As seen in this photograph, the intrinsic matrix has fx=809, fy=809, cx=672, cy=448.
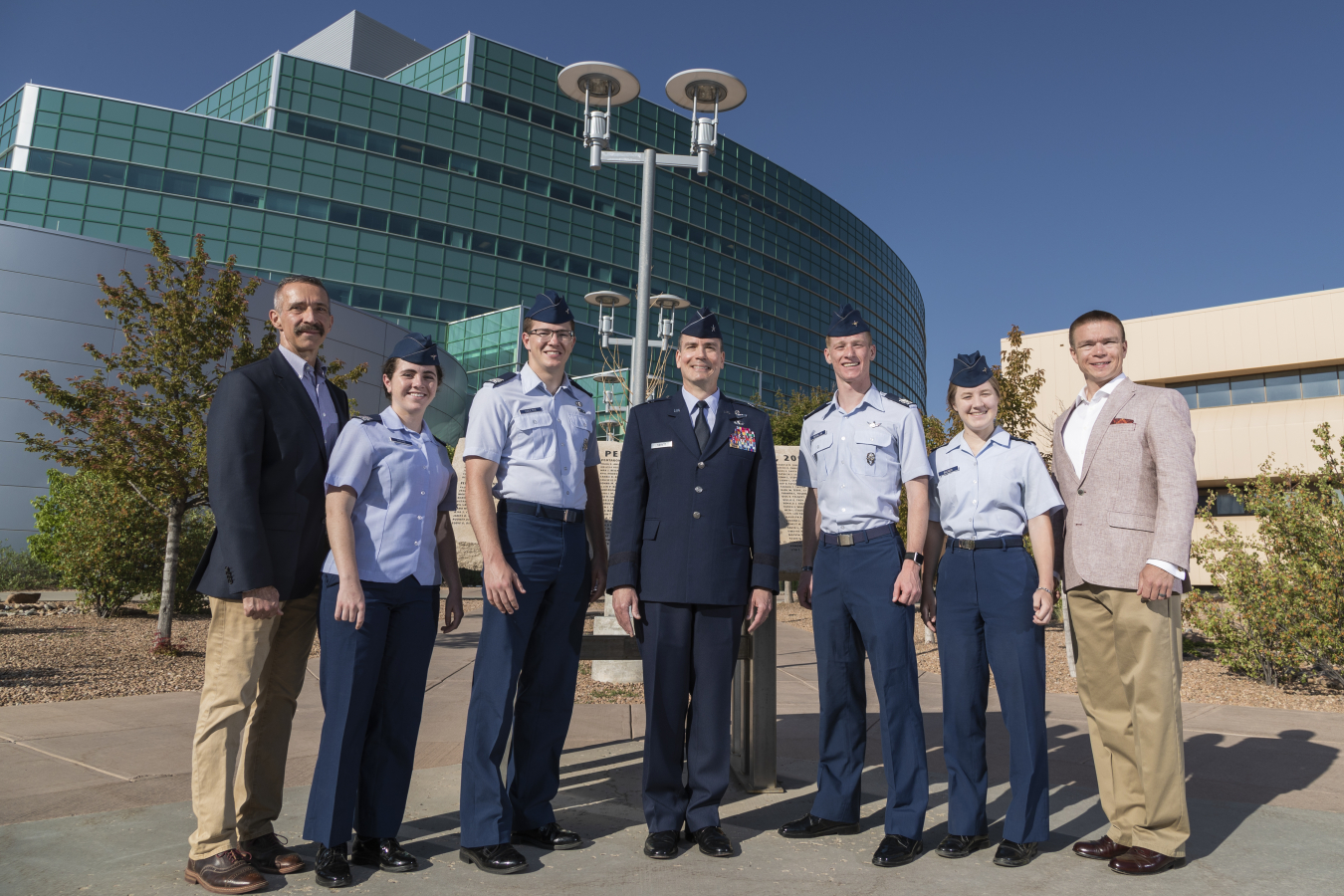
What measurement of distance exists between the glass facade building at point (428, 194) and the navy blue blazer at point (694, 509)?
30632 mm

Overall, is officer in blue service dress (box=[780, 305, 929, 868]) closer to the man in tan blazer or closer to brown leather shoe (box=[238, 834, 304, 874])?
the man in tan blazer

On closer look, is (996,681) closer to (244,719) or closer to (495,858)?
(495,858)

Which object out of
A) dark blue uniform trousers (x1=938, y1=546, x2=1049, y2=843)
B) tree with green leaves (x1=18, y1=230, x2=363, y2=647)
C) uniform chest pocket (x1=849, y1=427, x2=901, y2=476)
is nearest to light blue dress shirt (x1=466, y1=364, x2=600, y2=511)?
uniform chest pocket (x1=849, y1=427, x2=901, y2=476)

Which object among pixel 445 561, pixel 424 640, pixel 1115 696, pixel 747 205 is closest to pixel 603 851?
pixel 424 640

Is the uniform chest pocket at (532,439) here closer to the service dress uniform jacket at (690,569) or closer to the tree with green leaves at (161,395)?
the service dress uniform jacket at (690,569)

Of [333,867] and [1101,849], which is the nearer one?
[333,867]

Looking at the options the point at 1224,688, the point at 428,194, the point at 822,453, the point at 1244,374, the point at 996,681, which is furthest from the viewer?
the point at 428,194

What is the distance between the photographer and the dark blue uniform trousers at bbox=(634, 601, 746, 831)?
3.32 meters

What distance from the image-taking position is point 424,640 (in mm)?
3240

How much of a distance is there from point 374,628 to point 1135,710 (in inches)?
121

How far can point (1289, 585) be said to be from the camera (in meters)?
7.89

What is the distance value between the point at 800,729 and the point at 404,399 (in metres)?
4.09

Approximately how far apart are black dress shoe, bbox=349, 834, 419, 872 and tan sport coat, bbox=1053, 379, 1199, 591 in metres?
2.92

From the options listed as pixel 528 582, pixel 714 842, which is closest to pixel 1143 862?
pixel 714 842
